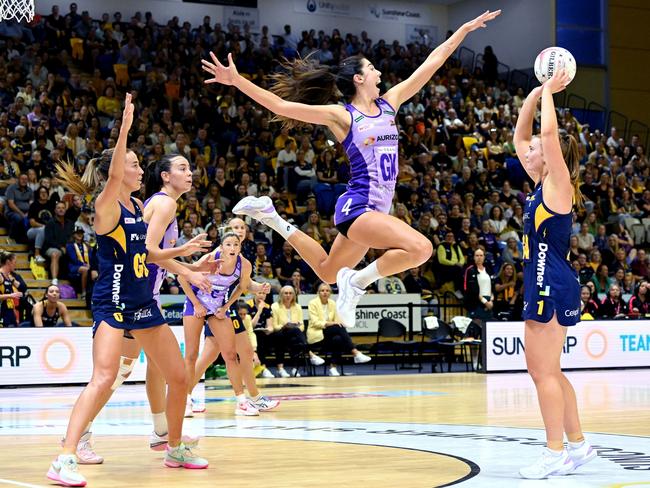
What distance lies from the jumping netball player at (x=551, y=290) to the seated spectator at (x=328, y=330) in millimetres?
10115

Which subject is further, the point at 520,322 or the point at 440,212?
the point at 440,212

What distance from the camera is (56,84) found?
20734 mm

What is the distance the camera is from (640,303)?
1902 cm

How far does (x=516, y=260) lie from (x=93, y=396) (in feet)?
49.8

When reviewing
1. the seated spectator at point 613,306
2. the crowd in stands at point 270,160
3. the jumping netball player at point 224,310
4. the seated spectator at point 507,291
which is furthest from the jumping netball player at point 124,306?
the seated spectator at point 613,306

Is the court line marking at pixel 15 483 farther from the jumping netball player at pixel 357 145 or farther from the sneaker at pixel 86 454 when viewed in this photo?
the jumping netball player at pixel 357 145

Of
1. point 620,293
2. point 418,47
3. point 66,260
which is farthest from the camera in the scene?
point 418,47

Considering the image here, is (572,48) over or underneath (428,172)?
over

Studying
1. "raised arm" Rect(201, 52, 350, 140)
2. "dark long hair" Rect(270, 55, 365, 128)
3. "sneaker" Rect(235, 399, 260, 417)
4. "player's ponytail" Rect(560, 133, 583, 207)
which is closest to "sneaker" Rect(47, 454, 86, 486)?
"raised arm" Rect(201, 52, 350, 140)

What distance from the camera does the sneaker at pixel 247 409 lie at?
1031 cm

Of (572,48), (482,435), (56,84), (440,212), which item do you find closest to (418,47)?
(572,48)

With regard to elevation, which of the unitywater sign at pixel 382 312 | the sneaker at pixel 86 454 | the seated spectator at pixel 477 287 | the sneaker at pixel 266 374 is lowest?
the sneaker at pixel 266 374

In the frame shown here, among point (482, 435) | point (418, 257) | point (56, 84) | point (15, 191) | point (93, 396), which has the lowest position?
point (482, 435)

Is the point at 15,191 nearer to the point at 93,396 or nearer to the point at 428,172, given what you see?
the point at 428,172
